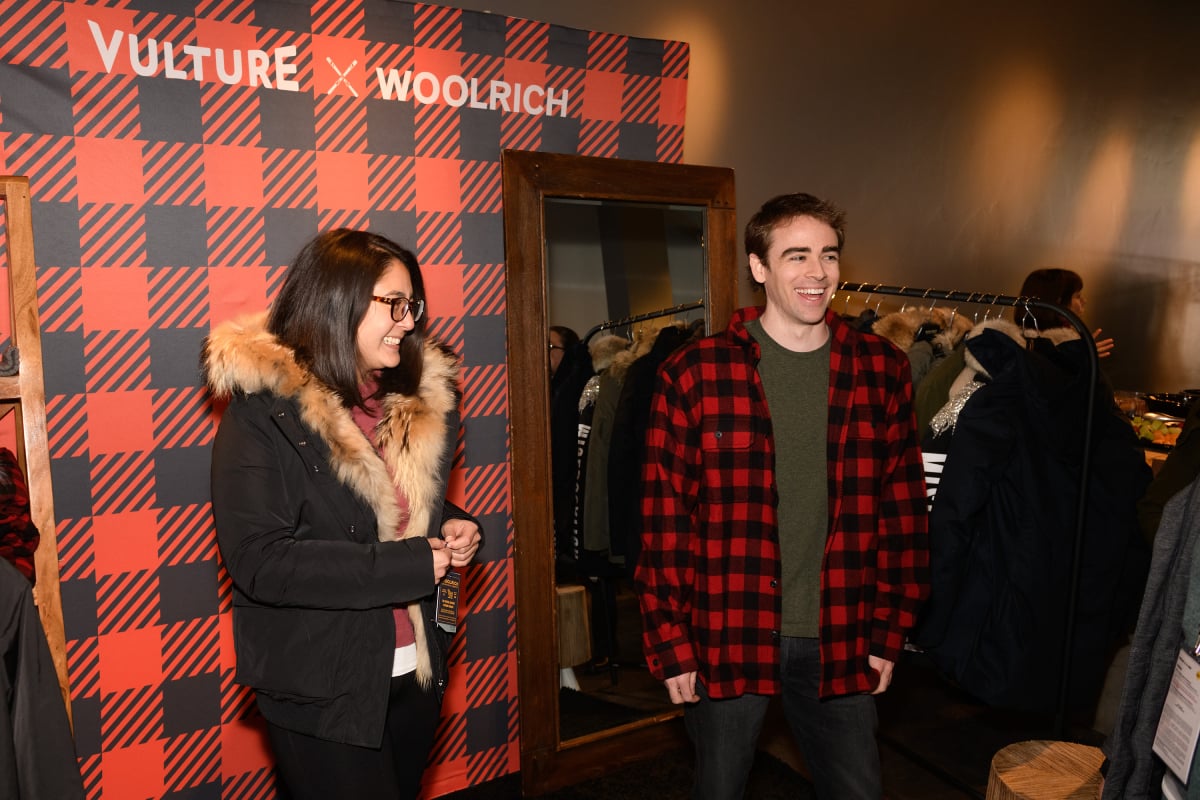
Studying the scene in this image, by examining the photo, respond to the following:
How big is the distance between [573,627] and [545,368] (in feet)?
3.15

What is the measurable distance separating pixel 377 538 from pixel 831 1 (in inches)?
133

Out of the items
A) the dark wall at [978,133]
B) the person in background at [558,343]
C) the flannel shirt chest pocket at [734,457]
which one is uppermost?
the dark wall at [978,133]

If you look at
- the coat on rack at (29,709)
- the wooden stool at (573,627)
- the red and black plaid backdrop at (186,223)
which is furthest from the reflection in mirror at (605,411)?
the coat on rack at (29,709)

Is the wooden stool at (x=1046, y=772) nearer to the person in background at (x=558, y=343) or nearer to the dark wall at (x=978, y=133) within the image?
the person in background at (x=558, y=343)

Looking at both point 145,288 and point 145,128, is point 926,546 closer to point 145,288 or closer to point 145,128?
point 145,288

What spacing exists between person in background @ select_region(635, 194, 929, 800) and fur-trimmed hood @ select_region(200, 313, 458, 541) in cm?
57

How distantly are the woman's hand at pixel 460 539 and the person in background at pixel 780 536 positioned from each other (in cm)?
47

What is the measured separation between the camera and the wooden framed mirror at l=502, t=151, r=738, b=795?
9.43 feet

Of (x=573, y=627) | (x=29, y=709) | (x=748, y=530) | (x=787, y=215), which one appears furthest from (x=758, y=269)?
(x=29, y=709)

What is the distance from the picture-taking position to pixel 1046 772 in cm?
216

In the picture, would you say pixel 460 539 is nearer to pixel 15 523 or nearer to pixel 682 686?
pixel 682 686

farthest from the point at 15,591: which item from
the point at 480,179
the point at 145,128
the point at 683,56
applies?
the point at 683,56

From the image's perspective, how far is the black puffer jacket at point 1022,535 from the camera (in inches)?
101

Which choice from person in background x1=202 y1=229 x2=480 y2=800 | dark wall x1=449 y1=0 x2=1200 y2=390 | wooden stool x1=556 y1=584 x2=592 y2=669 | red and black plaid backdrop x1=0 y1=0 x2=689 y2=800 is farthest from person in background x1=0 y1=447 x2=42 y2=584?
dark wall x1=449 y1=0 x2=1200 y2=390
